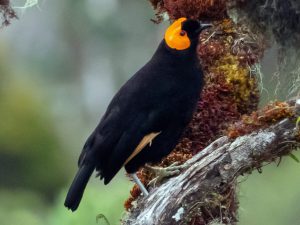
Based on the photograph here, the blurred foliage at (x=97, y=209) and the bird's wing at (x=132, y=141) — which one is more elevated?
the bird's wing at (x=132, y=141)

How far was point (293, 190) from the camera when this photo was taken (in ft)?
36.0

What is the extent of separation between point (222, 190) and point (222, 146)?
23 centimetres

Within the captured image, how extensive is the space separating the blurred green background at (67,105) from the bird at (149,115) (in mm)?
468

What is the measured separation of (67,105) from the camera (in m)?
18.0

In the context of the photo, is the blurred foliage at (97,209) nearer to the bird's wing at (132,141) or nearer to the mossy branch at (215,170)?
the bird's wing at (132,141)

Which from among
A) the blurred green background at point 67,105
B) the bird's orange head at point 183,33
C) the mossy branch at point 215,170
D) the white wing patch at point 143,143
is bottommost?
the blurred green background at point 67,105

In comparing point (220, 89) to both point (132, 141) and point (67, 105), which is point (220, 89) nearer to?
point (132, 141)

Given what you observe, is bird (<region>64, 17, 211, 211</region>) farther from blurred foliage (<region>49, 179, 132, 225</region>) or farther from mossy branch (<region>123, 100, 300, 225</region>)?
blurred foliage (<region>49, 179, 132, 225</region>)

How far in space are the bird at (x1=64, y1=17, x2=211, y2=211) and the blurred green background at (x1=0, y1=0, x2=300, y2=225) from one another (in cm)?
47

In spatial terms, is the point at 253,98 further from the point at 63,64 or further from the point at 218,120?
the point at 63,64

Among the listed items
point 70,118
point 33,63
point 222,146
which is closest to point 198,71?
point 222,146

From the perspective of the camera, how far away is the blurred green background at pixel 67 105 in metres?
10.5

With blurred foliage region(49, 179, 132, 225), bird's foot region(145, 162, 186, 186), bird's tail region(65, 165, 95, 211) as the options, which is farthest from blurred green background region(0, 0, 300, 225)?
bird's tail region(65, 165, 95, 211)

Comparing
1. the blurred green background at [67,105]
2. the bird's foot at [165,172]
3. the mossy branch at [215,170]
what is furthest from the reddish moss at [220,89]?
the mossy branch at [215,170]
